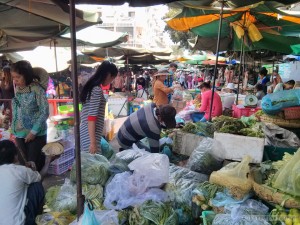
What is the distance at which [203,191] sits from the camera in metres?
2.50

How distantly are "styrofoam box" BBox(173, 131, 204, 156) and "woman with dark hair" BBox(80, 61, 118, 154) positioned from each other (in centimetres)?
111

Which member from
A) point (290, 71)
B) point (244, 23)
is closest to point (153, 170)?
point (244, 23)

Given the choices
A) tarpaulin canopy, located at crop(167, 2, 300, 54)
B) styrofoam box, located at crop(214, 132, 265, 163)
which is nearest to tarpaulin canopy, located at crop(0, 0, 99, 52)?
tarpaulin canopy, located at crop(167, 2, 300, 54)

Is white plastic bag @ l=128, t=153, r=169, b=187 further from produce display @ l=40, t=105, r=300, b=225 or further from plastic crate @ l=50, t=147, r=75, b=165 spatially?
plastic crate @ l=50, t=147, r=75, b=165

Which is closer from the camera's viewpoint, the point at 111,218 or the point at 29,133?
the point at 111,218

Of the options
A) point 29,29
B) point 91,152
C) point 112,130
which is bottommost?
point 112,130

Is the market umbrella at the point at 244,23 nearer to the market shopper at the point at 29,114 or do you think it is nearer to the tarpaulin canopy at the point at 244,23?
the tarpaulin canopy at the point at 244,23

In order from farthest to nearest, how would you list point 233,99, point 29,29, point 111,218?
point 233,99, point 29,29, point 111,218

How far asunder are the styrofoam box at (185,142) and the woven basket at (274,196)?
1383 millimetres

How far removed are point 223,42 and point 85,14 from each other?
5.31 meters

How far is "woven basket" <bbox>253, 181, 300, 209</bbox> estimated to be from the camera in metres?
2.06

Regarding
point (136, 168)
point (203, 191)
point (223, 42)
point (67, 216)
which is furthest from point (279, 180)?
point (223, 42)

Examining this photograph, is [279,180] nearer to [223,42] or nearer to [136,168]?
[136,168]

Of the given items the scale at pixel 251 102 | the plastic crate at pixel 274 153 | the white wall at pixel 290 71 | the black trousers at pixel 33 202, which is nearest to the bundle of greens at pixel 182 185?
the plastic crate at pixel 274 153
